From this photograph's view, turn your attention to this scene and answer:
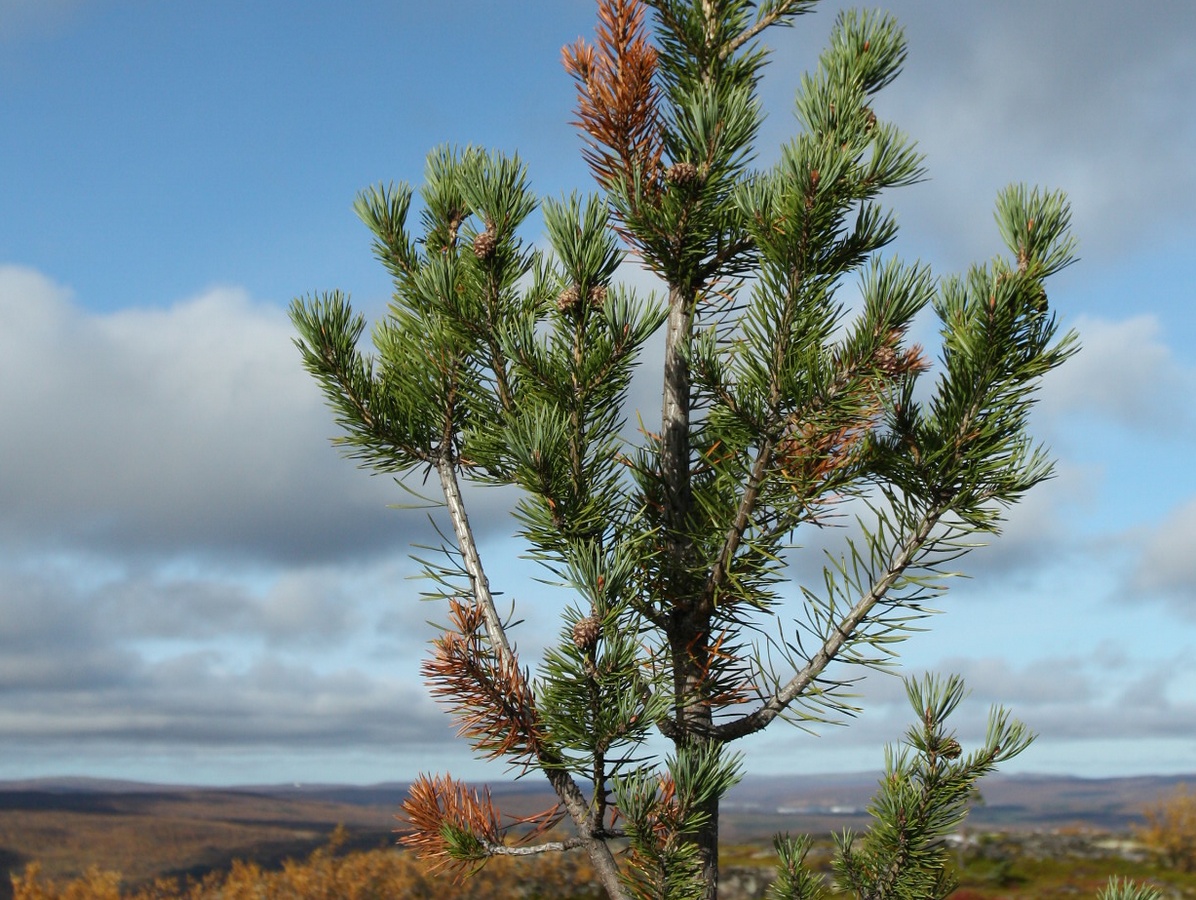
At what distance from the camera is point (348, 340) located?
468 cm

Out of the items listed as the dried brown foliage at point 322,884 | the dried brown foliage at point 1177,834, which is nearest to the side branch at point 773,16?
the dried brown foliage at point 322,884

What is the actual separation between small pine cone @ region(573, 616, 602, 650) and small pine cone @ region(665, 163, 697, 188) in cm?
176

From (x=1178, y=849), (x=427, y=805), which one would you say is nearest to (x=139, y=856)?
(x=1178, y=849)

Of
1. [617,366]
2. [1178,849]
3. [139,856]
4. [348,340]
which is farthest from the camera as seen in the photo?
[139,856]

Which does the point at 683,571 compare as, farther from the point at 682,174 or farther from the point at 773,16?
the point at 773,16

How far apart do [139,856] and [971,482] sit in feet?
115

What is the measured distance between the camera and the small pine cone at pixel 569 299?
3867 millimetres

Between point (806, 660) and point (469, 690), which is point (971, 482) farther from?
point (469, 690)

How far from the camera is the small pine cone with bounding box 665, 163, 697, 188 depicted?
152 inches

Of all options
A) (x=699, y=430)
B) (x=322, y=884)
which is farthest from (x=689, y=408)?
(x=322, y=884)

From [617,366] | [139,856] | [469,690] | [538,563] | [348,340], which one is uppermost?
[348,340]

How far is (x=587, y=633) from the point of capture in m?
3.47

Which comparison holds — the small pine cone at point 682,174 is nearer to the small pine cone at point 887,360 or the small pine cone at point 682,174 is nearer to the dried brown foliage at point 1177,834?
the small pine cone at point 887,360

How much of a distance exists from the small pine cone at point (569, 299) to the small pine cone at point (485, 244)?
0.41 meters
